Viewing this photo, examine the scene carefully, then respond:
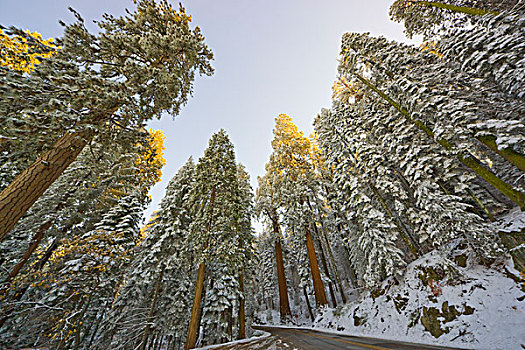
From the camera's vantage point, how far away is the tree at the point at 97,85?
12.1 feet

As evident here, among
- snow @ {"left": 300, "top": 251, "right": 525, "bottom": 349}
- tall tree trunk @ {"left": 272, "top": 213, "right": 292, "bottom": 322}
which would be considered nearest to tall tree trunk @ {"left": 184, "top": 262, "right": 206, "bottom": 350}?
snow @ {"left": 300, "top": 251, "right": 525, "bottom": 349}

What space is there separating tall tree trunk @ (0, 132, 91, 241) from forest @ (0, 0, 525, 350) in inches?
1.0

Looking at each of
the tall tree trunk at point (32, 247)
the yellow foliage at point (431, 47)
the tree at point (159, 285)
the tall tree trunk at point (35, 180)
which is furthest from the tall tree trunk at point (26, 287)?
the yellow foliage at point (431, 47)

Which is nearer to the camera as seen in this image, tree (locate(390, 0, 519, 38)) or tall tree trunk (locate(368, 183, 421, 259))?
tree (locate(390, 0, 519, 38))

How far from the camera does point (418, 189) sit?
28.9ft

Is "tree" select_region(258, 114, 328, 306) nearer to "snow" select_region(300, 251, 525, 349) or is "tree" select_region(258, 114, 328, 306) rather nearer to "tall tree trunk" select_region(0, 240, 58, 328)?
"snow" select_region(300, 251, 525, 349)

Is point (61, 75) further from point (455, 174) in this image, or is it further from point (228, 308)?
point (455, 174)

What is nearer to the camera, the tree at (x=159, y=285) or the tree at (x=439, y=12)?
the tree at (x=439, y=12)

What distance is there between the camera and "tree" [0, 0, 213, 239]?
12.1ft

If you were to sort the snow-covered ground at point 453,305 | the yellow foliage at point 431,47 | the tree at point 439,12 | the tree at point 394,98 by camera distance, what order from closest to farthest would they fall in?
the snow-covered ground at point 453,305 → the tree at point 394,98 → the tree at point 439,12 → the yellow foliage at point 431,47

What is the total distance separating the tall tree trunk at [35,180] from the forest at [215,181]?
3 centimetres

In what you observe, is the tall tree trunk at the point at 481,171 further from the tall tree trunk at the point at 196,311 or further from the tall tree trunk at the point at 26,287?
the tall tree trunk at the point at 26,287

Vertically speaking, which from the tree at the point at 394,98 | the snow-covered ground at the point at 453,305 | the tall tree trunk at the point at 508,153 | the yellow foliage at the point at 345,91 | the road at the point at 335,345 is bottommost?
the road at the point at 335,345

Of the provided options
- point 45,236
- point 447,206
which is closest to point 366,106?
point 447,206
